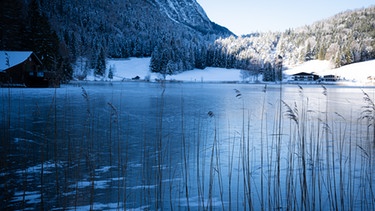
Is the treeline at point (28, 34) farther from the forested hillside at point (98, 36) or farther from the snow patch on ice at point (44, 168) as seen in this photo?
the snow patch on ice at point (44, 168)

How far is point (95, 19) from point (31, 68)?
4925 inches

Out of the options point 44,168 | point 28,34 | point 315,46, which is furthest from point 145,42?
point 44,168

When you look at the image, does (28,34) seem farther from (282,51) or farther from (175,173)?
(282,51)

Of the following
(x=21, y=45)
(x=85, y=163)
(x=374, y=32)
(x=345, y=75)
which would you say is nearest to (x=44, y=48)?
(x=21, y=45)

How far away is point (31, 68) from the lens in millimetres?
31250

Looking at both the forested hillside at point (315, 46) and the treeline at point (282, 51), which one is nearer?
the treeline at point (282, 51)

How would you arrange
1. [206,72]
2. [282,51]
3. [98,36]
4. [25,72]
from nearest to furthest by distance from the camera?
[25,72] < [206,72] < [98,36] < [282,51]

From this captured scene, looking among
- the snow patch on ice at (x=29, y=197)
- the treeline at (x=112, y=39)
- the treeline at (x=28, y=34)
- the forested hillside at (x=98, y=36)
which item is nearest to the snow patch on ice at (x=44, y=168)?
the snow patch on ice at (x=29, y=197)

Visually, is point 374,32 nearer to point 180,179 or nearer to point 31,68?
point 31,68

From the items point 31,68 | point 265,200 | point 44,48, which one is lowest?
point 265,200

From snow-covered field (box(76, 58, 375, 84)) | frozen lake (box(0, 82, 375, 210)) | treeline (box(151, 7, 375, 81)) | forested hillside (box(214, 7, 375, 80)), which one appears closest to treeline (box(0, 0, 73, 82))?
frozen lake (box(0, 82, 375, 210))

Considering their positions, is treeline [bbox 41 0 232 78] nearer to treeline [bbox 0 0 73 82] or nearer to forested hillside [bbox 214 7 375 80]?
forested hillside [bbox 214 7 375 80]

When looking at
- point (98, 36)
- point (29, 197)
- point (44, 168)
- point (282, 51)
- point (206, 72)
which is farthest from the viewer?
point (282, 51)

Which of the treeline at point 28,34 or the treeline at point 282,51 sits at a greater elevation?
the treeline at point 282,51
